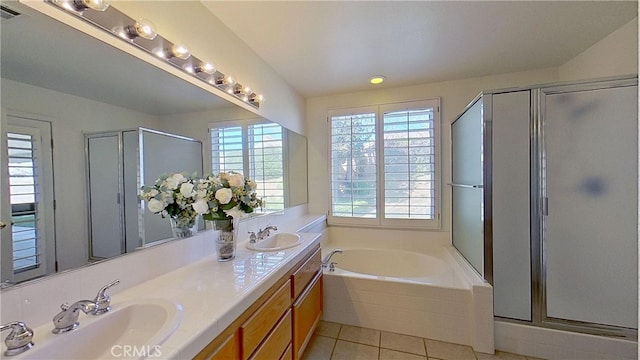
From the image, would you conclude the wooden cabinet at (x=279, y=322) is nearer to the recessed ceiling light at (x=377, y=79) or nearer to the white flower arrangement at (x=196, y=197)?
the white flower arrangement at (x=196, y=197)

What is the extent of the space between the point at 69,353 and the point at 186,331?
34cm

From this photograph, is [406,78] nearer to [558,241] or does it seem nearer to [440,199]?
[440,199]

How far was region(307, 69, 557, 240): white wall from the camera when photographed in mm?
2680

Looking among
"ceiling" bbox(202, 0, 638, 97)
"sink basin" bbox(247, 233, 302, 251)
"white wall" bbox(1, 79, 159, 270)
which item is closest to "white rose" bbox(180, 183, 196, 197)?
"white wall" bbox(1, 79, 159, 270)

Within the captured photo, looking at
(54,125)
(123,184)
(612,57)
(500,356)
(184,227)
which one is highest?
(612,57)

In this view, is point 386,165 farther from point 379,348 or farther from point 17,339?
point 17,339

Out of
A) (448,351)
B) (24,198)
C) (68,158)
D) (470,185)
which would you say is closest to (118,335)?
(24,198)

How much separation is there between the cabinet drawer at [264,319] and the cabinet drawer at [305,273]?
0.09m

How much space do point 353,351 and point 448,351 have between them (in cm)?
71

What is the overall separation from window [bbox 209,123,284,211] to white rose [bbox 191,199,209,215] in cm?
45

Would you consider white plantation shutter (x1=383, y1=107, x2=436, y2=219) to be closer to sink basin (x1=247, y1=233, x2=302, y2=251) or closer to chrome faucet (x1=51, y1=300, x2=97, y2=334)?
sink basin (x1=247, y1=233, x2=302, y2=251)

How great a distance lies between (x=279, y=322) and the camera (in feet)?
4.45

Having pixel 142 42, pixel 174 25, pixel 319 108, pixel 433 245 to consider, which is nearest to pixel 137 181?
pixel 142 42

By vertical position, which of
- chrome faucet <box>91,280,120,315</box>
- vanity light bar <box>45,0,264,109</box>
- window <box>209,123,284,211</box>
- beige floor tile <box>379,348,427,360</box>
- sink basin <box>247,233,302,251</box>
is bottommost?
beige floor tile <box>379,348,427,360</box>
